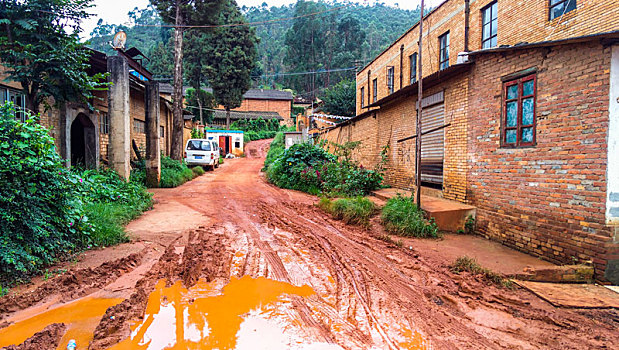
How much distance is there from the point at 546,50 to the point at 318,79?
50820 millimetres

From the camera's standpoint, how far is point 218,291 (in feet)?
13.6

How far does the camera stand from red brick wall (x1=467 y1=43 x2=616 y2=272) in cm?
483

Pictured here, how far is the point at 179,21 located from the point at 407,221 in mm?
15677

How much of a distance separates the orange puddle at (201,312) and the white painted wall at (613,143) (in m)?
4.29

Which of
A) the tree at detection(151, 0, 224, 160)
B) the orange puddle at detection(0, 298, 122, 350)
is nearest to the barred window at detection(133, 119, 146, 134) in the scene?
the tree at detection(151, 0, 224, 160)

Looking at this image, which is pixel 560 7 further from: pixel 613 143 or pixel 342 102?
pixel 342 102

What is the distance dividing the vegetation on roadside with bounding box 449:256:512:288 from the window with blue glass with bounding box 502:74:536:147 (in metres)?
2.51

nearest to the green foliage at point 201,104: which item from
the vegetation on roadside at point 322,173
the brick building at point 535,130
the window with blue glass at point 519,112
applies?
the vegetation on roadside at point 322,173

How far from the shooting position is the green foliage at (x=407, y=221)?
22.9 feet

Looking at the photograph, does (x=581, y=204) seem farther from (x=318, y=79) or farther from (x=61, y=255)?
(x=318, y=79)

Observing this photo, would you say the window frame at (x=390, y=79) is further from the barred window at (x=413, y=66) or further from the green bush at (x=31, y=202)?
the green bush at (x=31, y=202)

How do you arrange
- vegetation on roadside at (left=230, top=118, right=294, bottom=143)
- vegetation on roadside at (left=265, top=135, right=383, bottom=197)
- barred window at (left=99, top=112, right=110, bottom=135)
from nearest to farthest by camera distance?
vegetation on roadside at (left=265, top=135, right=383, bottom=197)
barred window at (left=99, top=112, right=110, bottom=135)
vegetation on roadside at (left=230, top=118, right=294, bottom=143)

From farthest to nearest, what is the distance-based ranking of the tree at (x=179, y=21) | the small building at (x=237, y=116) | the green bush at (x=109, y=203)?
the small building at (x=237, y=116), the tree at (x=179, y=21), the green bush at (x=109, y=203)

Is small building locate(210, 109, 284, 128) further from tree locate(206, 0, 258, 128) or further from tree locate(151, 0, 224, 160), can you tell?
tree locate(151, 0, 224, 160)
